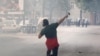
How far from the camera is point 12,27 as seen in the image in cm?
2956

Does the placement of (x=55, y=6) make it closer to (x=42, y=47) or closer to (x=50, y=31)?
(x=42, y=47)

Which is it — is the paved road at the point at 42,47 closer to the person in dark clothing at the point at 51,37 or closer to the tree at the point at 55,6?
the person in dark clothing at the point at 51,37

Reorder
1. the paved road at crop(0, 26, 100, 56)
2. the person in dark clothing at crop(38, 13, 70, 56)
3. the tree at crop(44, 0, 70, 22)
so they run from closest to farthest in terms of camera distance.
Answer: the person in dark clothing at crop(38, 13, 70, 56), the paved road at crop(0, 26, 100, 56), the tree at crop(44, 0, 70, 22)

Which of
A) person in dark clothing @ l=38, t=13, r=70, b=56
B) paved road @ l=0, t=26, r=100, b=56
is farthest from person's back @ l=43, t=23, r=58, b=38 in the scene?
paved road @ l=0, t=26, r=100, b=56

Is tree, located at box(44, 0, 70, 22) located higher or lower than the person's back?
lower

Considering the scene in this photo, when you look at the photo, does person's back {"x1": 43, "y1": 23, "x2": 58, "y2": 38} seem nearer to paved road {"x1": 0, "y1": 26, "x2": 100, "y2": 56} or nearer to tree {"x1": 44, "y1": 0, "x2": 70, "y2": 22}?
paved road {"x1": 0, "y1": 26, "x2": 100, "y2": 56}

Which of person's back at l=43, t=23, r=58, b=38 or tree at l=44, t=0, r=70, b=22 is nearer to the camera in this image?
person's back at l=43, t=23, r=58, b=38

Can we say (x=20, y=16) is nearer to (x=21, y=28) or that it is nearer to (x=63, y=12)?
(x=63, y=12)

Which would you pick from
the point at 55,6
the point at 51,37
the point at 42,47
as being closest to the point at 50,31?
the point at 51,37

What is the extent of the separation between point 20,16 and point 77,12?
111 feet

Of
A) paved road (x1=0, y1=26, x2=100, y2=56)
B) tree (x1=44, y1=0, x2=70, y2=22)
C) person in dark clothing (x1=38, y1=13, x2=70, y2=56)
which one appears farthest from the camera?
tree (x1=44, y1=0, x2=70, y2=22)

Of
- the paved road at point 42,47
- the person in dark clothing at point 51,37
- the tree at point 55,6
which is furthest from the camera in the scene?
the tree at point 55,6

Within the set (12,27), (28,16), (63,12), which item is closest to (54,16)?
(63,12)

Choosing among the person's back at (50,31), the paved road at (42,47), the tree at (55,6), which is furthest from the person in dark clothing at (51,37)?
the tree at (55,6)
